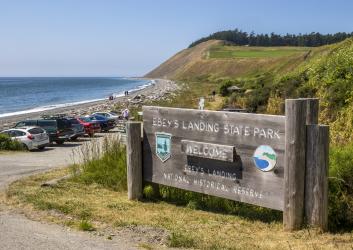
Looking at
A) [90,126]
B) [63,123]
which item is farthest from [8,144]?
[90,126]

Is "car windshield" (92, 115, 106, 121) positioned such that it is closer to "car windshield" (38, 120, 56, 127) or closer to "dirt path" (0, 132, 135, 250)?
"car windshield" (38, 120, 56, 127)

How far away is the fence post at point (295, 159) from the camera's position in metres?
6.86

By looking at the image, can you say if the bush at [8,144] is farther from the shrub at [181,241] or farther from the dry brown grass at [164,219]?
the shrub at [181,241]

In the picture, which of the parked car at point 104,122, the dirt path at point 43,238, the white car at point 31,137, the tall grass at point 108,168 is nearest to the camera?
the dirt path at point 43,238

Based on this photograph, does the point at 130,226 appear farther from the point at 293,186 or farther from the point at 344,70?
the point at 344,70

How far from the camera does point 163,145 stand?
8891 mm

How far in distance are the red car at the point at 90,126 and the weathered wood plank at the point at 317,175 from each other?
29.3 metres

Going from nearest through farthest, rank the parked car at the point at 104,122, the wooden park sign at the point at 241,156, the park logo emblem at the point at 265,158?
the wooden park sign at the point at 241,156 < the park logo emblem at the point at 265,158 < the parked car at the point at 104,122

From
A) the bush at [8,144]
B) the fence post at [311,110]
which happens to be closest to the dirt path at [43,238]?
the fence post at [311,110]

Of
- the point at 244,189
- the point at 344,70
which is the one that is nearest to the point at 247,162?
the point at 244,189

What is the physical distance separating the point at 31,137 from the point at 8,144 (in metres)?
1.47

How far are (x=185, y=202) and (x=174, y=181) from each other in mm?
496

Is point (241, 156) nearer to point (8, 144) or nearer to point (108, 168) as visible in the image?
point (108, 168)

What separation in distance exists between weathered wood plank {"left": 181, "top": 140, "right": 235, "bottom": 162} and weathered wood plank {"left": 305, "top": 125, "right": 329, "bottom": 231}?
4.12ft
